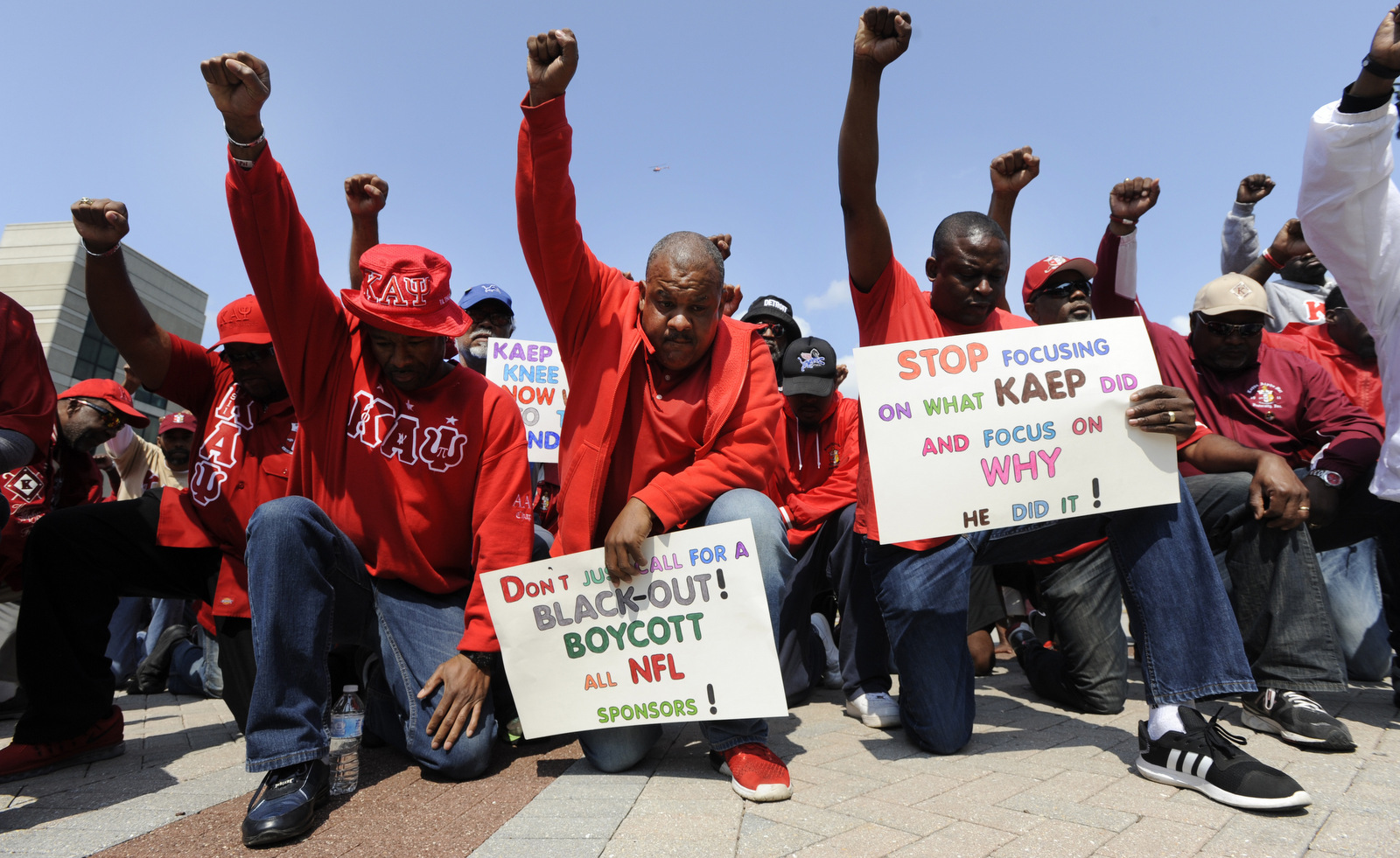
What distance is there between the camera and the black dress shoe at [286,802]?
2.26m

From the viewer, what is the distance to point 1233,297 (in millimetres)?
3859

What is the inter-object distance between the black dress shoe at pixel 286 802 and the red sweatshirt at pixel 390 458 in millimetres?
635

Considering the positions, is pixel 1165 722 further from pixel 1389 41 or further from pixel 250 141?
pixel 250 141

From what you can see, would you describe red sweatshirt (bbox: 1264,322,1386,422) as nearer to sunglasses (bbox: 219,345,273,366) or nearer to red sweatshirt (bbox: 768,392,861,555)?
red sweatshirt (bbox: 768,392,861,555)

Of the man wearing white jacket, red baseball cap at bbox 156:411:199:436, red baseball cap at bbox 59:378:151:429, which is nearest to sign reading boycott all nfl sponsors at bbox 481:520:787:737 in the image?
the man wearing white jacket

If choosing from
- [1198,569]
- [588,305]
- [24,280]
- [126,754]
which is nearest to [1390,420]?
[1198,569]

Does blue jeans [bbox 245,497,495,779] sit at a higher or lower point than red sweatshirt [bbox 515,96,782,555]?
lower

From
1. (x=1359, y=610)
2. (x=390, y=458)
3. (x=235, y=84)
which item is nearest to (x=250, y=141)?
(x=235, y=84)

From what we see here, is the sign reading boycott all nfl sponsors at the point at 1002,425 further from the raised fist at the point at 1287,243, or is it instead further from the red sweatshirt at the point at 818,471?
the raised fist at the point at 1287,243

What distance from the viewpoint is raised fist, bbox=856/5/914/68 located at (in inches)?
117

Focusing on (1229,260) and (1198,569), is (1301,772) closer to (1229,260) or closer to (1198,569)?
(1198,569)

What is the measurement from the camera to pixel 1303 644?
3.12m

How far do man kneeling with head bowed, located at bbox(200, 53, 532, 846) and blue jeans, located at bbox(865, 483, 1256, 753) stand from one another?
1536mm

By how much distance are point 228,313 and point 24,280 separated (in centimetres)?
4540
